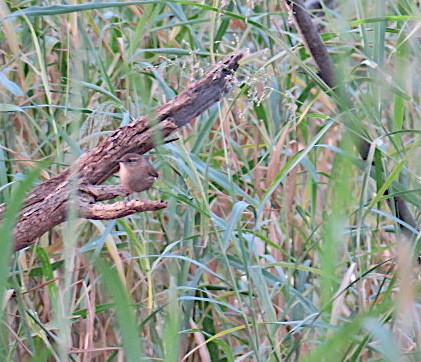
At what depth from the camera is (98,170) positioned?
1135 mm

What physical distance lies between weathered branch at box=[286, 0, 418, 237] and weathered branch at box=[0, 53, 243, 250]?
0.18m

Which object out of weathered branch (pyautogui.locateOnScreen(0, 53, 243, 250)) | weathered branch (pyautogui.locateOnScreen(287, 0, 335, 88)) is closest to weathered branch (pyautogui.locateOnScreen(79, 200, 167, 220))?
weathered branch (pyautogui.locateOnScreen(0, 53, 243, 250))

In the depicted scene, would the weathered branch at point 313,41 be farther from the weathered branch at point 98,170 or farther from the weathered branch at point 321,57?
the weathered branch at point 98,170

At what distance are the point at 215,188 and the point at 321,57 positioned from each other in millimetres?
311

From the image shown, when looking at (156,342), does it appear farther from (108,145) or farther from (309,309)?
(108,145)

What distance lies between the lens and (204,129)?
1.43 metres

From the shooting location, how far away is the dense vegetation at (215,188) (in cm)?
118

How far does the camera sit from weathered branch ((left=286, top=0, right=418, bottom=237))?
127 centimetres

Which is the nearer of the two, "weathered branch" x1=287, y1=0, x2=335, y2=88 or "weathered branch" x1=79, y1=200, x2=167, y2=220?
"weathered branch" x1=79, y1=200, x2=167, y2=220

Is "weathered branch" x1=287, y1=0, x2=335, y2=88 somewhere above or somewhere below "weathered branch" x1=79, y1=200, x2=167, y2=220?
above

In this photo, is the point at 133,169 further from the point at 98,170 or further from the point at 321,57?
the point at 321,57

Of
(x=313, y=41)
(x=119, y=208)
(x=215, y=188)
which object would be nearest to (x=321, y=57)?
(x=313, y=41)

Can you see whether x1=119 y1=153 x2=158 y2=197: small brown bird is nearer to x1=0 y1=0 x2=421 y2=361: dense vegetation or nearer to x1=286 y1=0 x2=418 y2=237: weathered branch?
x1=0 y1=0 x2=421 y2=361: dense vegetation

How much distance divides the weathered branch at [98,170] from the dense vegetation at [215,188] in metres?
0.04
